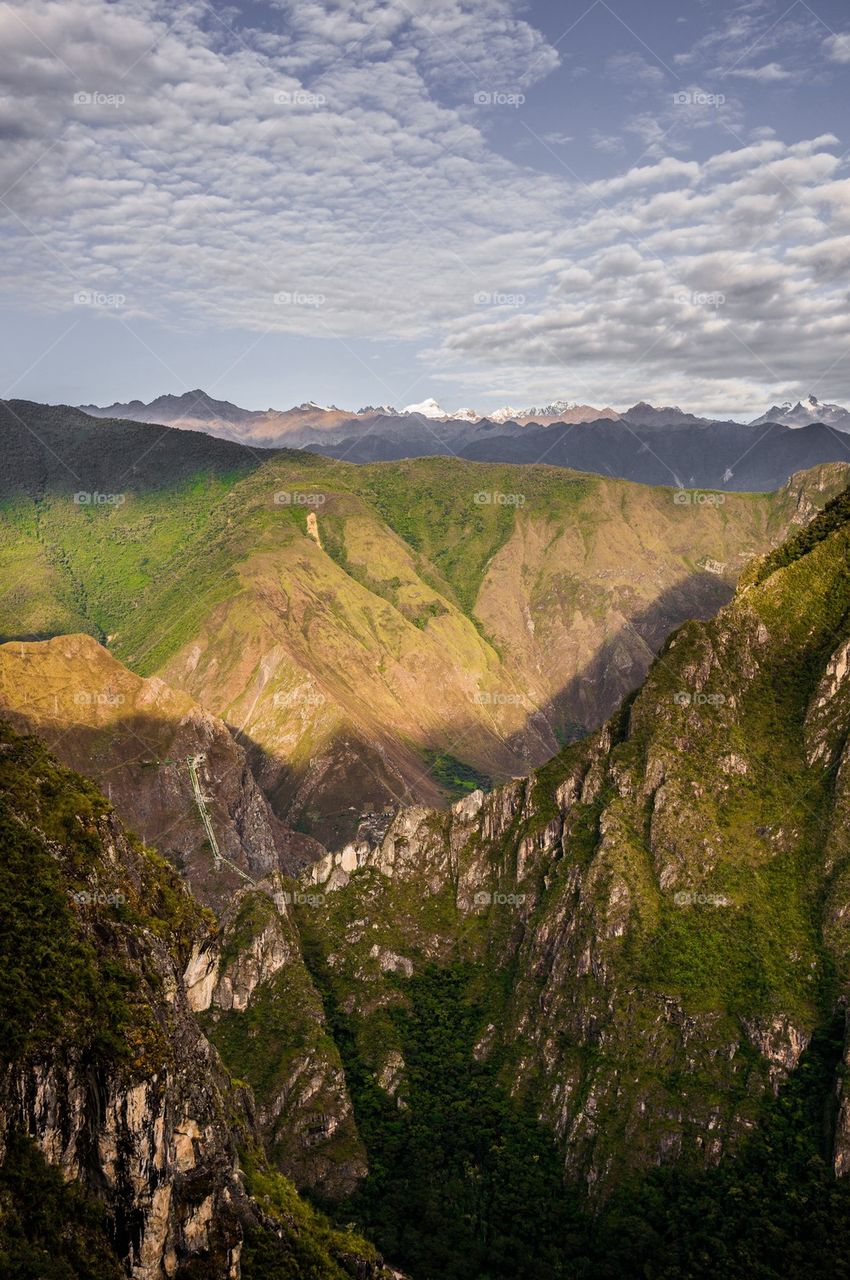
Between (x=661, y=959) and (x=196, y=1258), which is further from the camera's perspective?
(x=661, y=959)

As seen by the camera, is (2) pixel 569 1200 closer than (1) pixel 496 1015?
Yes

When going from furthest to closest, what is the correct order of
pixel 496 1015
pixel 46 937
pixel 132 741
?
pixel 132 741 < pixel 496 1015 < pixel 46 937

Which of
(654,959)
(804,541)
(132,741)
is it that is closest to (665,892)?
(654,959)

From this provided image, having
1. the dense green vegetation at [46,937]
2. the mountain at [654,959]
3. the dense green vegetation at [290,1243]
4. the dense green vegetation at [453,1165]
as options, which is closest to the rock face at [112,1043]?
the dense green vegetation at [46,937]

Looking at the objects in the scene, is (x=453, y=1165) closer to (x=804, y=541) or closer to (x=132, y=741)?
(x=804, y=541)

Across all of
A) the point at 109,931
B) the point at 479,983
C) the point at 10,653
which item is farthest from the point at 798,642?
the point at 10,653

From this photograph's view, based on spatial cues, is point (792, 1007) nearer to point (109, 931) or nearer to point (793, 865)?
point (793, 865)

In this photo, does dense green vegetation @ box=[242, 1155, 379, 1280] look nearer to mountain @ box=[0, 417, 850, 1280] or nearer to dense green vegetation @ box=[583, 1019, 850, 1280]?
mountain @ box=[0, 417, 850, 1280]

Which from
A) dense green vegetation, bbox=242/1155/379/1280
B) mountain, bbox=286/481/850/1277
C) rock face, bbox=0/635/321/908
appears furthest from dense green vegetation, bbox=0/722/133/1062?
rock face, bbox=0/635/321/908
